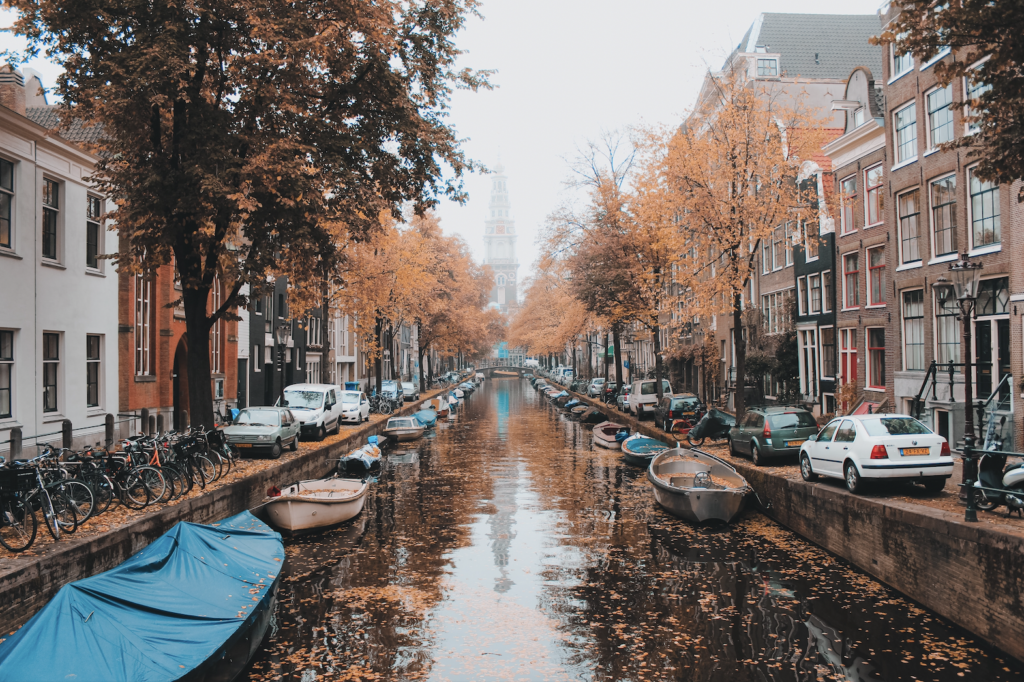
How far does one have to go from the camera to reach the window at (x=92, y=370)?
23.6m

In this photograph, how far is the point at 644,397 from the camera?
4044 cm

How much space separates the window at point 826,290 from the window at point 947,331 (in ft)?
26.9

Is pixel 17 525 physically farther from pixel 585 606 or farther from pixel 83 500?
pixel 585 606

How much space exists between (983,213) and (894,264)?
4305 mm

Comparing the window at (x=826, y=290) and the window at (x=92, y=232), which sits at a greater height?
the window at (x=92, y=232)

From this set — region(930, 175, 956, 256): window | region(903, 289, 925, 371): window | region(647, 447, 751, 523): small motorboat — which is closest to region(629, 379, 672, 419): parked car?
region(903, 289, 925, 371): window

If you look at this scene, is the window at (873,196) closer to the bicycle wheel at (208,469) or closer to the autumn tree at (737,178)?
the autumn tree at (737,178)

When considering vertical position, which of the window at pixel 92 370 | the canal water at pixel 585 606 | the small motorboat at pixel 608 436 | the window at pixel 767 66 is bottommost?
the canal water at pixel 585 606

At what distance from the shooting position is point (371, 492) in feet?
76.6

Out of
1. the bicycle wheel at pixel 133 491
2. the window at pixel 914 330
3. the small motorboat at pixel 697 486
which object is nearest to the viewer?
the bicycle wheel at pixel 133 491

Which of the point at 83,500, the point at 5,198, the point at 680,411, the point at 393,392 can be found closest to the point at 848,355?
the point at 680,411

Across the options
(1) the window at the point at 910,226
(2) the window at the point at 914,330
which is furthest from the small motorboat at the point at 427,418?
(1) the window at the point at 910,226

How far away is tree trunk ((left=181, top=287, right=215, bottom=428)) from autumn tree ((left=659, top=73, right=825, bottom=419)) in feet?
49.7

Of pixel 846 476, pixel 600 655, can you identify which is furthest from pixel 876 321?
pixel 600 655
